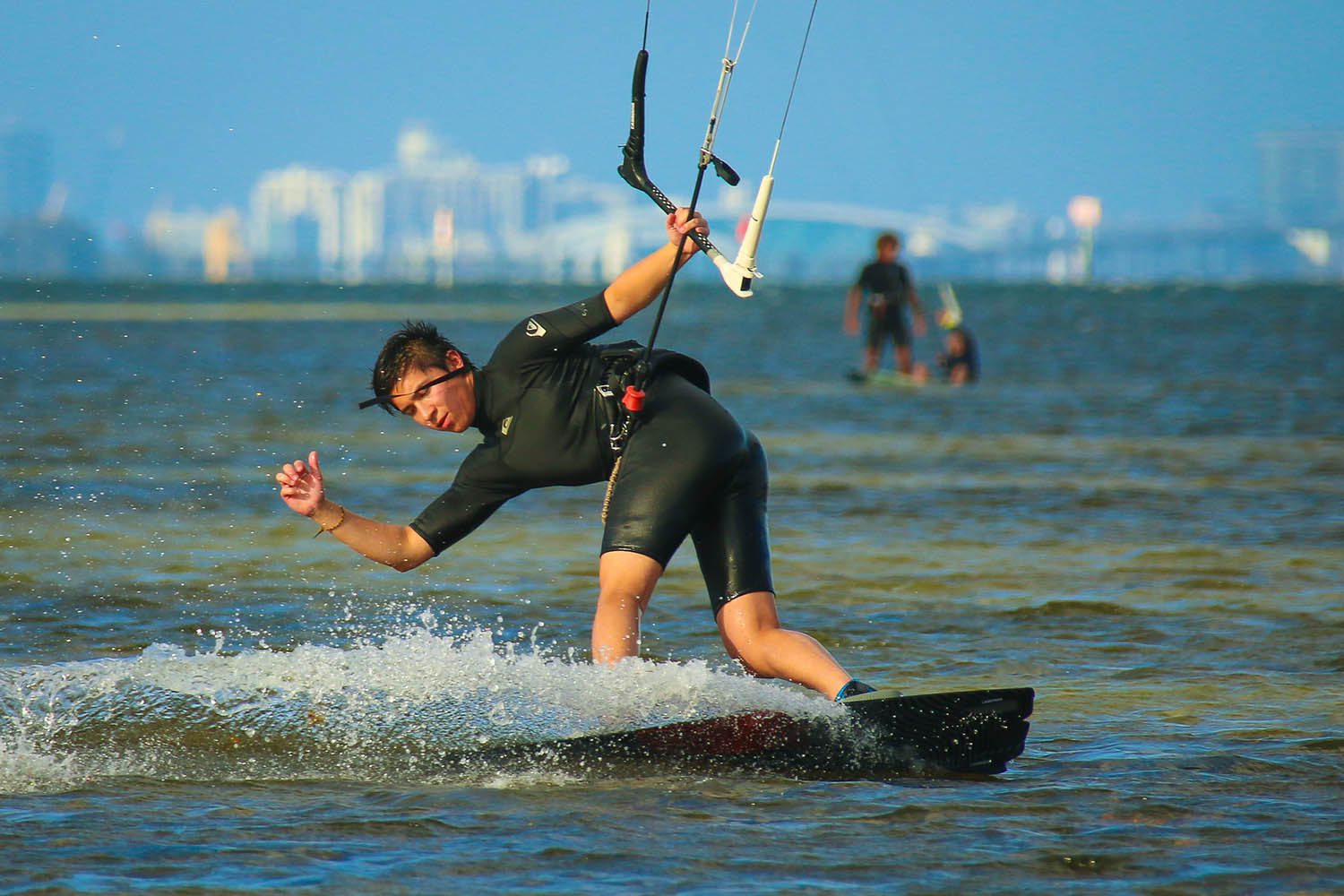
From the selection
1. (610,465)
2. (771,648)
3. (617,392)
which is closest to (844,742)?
(771,648)

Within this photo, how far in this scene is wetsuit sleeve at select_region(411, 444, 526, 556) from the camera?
5.43 m

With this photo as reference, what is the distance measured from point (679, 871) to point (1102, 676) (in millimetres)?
2867

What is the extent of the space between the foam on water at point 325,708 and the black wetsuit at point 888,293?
48.7ft

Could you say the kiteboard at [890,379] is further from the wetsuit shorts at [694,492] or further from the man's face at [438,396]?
the man's face at [438,396]

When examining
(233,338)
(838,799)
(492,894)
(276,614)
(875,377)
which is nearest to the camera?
(492,894)

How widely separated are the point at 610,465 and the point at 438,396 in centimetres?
60

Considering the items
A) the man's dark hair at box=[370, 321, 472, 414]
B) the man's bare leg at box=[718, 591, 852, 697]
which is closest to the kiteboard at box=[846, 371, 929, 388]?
the man's bare leg at box=[718, 591, 852, 697]

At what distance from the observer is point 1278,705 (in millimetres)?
6016

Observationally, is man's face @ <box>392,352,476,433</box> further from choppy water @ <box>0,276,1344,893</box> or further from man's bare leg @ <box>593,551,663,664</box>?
choppy water @ <box>0,276,1344,893</box>

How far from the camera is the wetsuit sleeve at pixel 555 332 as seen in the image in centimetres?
524

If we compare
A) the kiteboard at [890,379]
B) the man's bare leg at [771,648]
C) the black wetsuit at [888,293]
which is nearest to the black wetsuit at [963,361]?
the kiteboard at [890,379]

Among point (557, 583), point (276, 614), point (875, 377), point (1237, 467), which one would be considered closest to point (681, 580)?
point (557, 583)

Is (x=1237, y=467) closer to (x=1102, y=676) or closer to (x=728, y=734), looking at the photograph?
(x=1102, y=676)

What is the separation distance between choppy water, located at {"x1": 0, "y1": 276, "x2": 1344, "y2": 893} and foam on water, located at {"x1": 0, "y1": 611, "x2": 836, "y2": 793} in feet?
0.05
